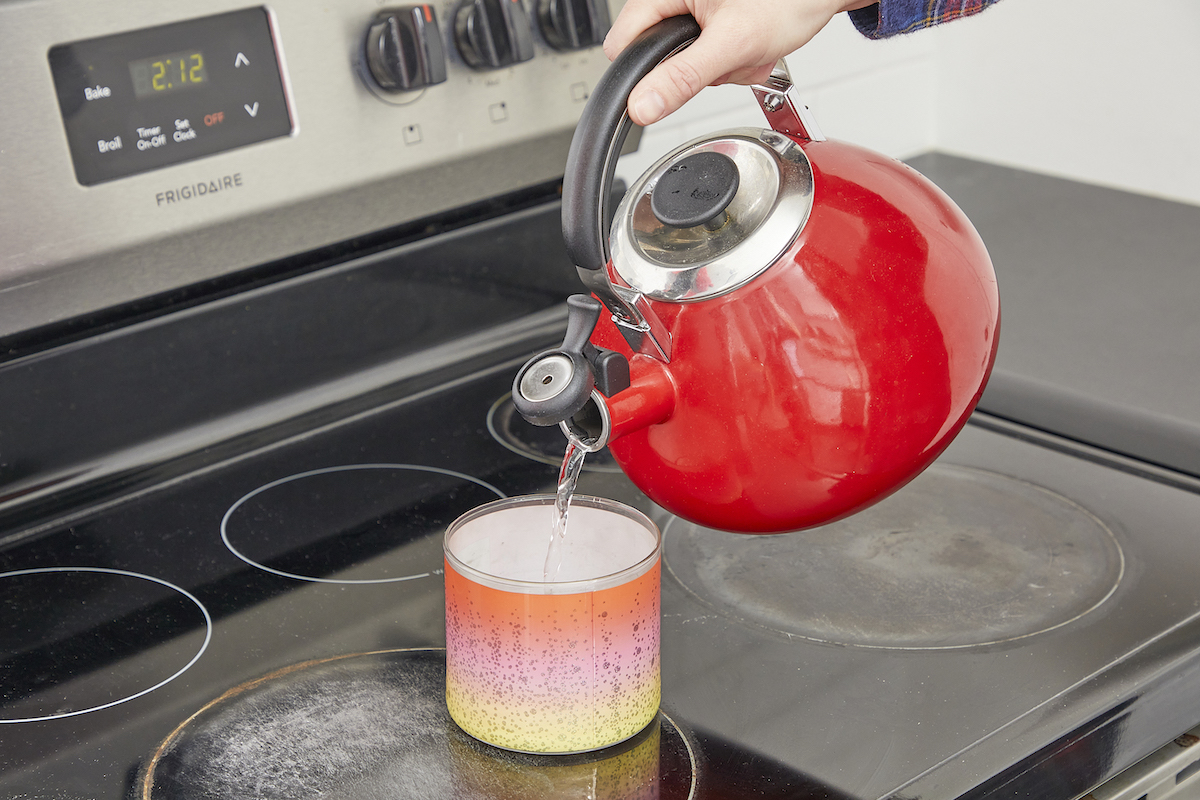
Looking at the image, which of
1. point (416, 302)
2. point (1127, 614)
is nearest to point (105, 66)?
point (416, 302)

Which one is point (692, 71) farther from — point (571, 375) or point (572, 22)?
point (572, 22)

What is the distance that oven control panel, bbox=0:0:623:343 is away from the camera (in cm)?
67

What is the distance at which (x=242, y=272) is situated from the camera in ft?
2.70

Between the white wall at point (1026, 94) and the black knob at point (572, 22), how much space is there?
0.22 meters

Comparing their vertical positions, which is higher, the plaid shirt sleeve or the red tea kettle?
the plaid shirt sleeve

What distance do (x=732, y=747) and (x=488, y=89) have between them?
0.52 metres

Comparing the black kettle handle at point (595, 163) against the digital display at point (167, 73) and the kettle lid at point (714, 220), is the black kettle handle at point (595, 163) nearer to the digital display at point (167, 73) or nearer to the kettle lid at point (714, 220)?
the kettle lid at point (714, 220)

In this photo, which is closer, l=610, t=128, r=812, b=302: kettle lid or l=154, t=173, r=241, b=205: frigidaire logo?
l=610, t=128, r=812, b=302: kettle lid

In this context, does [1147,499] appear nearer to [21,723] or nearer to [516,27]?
[516,27]

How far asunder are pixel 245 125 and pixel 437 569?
1.00ft

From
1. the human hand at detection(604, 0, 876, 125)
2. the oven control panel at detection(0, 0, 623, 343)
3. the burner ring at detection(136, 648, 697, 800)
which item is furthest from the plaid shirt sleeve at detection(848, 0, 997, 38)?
the burner ring at detection(136, 648, 697, 800)

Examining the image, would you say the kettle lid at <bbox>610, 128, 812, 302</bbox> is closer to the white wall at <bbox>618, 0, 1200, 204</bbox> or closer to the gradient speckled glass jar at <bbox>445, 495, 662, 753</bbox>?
the gradient speckled glass jar at <bbox>445, 495, 662, 753</bbox>

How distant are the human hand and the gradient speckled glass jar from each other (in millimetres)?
185

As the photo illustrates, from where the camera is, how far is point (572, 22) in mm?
866
